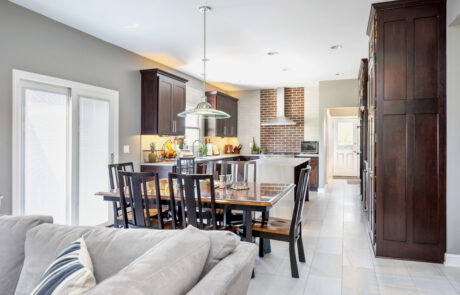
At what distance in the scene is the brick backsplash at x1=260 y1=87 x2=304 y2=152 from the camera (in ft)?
25.8

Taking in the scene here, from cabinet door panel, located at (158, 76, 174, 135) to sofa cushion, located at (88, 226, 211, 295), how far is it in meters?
4.00

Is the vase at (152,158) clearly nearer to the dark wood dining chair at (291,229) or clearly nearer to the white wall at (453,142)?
the dark wood dining chair at (291,229)

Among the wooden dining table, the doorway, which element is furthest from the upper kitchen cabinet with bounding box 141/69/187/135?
the doorway

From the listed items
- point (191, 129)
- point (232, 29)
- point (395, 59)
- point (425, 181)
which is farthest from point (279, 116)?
point (425, 181)

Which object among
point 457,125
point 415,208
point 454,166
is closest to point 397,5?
point 457,125

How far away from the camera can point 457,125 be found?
2865 millimetres

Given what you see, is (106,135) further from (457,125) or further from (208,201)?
(457,125)

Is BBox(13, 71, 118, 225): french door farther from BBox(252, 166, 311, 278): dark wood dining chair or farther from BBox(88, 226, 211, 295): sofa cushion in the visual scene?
BBox(88, 226, 211, 295): sofa cushion

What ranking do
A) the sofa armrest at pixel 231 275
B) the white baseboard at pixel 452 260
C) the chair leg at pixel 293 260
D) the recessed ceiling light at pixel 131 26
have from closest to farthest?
the sofa armrest at pixel 231 275 < the chair leg at pixel 293 260 < the white baseboard at pixel 452 260 < the recessed ceiling light at pixel 131 26

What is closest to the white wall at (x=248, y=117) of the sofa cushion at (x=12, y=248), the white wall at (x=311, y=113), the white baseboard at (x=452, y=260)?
the white wall at (x=311, y=113)

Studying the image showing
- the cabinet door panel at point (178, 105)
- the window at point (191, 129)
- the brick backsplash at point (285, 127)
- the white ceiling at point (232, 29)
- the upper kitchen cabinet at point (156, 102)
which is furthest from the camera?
the brick backsplash at point (285, 127)

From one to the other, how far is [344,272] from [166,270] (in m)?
2.34

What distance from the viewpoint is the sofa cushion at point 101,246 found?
3.73ft

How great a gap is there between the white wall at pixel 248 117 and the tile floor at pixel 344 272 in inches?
179
